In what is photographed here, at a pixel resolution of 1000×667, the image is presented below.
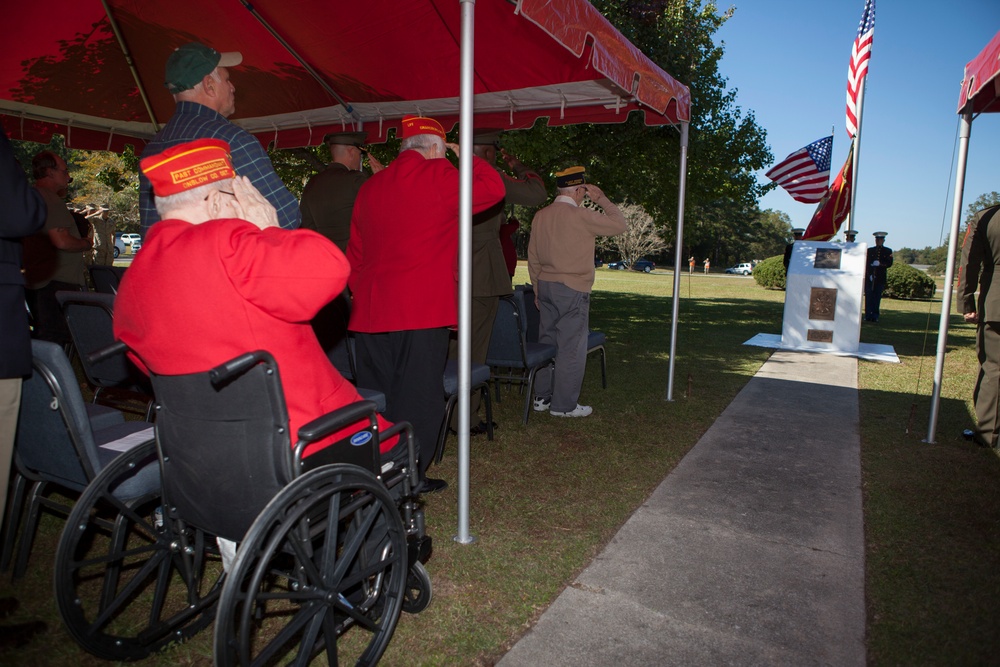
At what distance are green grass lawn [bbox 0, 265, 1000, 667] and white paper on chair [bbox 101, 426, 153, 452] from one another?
0.67 metres

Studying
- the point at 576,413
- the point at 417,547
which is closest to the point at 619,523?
the point at 417,547

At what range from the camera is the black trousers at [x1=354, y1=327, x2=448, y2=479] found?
3.63 metres

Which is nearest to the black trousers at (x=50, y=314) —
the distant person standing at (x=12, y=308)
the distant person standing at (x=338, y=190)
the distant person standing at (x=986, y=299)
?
the distant person standing at (x=338, y=190)

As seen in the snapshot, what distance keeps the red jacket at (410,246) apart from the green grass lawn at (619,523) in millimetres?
1135

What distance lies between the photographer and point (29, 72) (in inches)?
224

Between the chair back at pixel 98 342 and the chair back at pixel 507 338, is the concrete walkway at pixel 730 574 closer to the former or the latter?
the chair back at pixel 507 338

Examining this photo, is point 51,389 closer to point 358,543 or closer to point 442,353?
point 358,543

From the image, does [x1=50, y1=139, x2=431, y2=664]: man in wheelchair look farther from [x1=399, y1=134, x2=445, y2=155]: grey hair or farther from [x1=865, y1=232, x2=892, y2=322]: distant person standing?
[x1=865, y1=232, x2=892, y2=322]: distant person standing

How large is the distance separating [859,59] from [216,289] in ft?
50.7

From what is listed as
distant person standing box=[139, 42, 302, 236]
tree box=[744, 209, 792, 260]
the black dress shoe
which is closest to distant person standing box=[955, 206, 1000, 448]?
distant person standing box=[139, 42, 302, 236]

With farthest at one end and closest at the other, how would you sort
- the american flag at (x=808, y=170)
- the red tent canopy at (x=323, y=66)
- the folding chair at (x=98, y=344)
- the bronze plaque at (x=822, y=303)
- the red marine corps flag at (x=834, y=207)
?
the american flag at (x=808, y=170) < the red marine corps flag at (x=834, y=207) < the bronze plaque at (x=822, y=303) < the red tent canopy at (x=323, y=66) < the folding chair at (x=98, y=344)

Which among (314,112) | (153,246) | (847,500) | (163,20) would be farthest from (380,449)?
(314,112)

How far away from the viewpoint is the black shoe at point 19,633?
99.7 inches

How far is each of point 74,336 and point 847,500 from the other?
4.79 meters
